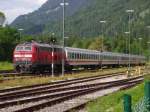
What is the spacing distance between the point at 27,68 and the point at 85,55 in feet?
77.8

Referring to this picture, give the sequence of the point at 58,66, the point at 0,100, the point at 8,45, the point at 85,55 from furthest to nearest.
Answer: the point at 8,45 < the point at 85,55 < the point at 58,66 < the point at 0,100

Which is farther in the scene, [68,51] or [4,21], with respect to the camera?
[4,21]

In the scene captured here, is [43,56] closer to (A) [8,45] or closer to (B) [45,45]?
(B) [45,45]

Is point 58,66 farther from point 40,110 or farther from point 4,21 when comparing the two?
point 4,21

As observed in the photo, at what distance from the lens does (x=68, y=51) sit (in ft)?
202

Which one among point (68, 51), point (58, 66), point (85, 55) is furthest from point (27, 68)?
point (85, 55)

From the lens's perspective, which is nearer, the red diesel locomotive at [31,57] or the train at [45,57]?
the red diesel locomotive at [31,57]

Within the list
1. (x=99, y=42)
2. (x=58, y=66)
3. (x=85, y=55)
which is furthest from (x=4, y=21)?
(x=58, y=66)

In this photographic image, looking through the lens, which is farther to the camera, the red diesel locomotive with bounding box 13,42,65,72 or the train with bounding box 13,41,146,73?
the train with bounding box 13,41,146,73

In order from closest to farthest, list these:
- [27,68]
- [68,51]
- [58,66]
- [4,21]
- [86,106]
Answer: [86,106], [27,68], [58,66], [68,51], [4,21]

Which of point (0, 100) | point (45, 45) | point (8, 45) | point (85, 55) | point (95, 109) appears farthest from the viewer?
point (8, 45)

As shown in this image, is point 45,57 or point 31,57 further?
point 45,57

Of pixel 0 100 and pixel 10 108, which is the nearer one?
pixel 10 108

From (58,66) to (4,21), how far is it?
92520mm
